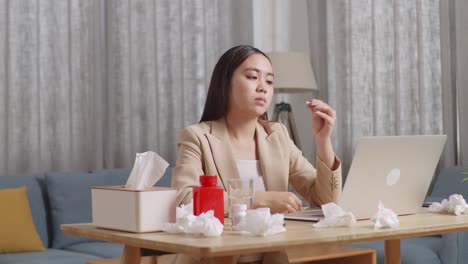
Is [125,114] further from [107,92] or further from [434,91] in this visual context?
[434,91]

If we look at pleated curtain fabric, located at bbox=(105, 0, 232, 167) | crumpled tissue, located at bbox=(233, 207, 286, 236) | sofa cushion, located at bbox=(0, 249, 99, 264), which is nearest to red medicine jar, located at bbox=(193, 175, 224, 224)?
crumpled tissue, located at bbox=(233, 207, 286, 236)

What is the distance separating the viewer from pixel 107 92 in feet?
14.7

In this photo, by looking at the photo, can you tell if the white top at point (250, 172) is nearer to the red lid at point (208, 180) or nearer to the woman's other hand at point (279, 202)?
the woman's other hand at point (279, 202)

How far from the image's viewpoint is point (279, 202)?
7.22ft

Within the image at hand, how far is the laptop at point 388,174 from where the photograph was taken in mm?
2035

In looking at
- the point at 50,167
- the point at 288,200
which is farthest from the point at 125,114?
the point at 288,200

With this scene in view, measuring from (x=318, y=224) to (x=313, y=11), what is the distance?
10.3 ft

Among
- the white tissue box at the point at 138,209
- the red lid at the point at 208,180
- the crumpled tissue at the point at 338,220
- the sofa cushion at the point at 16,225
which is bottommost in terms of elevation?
the sofa cushion at the point at 16,225

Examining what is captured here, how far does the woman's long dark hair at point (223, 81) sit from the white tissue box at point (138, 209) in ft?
2.10

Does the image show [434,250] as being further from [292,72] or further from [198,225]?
[198,225]

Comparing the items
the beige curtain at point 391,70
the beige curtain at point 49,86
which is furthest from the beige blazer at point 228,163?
the beige curtain at point 391,70

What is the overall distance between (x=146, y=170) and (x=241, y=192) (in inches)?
9.0

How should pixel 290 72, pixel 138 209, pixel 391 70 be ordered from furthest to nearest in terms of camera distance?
1. pixel 391 70
2. pixel 290 72
3. pixel 138 209

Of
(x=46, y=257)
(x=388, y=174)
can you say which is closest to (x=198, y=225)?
(x=388, y=174)
